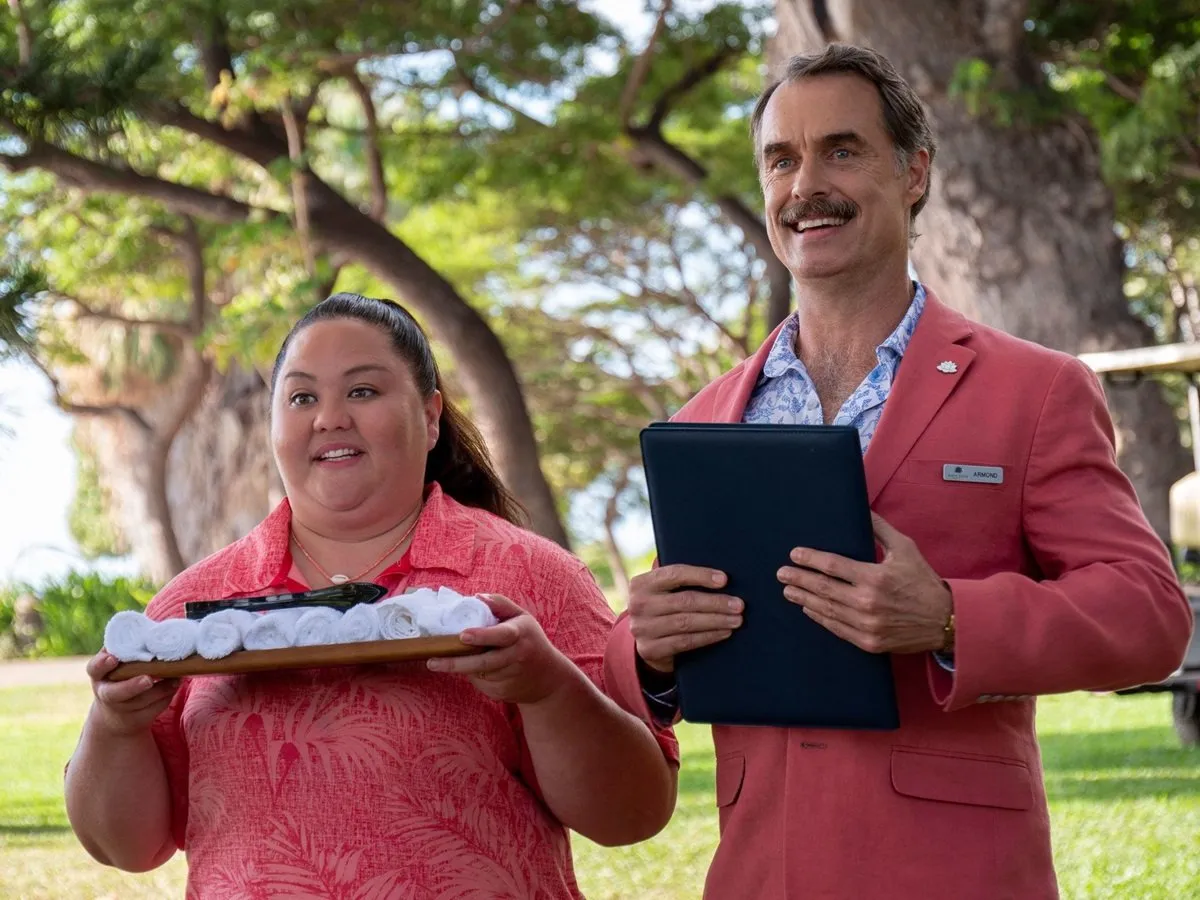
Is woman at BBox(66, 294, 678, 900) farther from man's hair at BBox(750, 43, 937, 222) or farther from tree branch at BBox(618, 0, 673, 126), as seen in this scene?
tree branch at BBox(618, 0, 673, 126)

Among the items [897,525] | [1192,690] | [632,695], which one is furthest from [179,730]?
[1192,690]

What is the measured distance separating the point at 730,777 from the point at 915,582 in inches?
20.5

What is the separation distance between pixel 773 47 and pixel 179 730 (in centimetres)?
858

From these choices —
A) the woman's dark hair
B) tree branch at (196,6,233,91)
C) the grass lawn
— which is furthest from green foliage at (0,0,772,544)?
the woman's dark hair

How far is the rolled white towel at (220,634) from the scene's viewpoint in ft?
7.44

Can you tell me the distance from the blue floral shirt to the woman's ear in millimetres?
576

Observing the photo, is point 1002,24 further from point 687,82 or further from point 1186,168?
point 687,82

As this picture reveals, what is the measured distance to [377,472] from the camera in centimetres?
266

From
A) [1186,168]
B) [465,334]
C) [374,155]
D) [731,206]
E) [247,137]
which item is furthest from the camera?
[731,206]

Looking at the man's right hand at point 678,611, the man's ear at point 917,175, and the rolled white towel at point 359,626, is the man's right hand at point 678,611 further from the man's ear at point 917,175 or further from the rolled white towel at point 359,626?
the man's ear at point 917,175

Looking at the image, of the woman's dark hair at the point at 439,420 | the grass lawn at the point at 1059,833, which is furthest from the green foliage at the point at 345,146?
the woman's dark hair at the point at 439,420

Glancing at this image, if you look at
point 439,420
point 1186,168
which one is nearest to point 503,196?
point 1186,168

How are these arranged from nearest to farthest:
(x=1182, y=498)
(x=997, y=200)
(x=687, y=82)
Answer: (x=997, y=200)
(x=1182, y=498)
(x=687, y=82)

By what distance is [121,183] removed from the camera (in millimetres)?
13117
